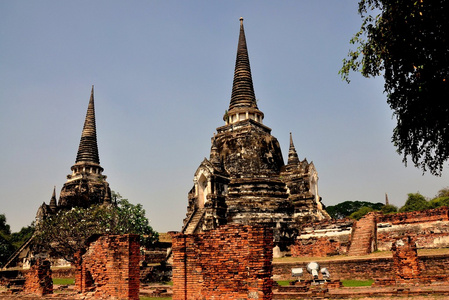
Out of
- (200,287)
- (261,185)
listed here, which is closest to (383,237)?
(261,185)

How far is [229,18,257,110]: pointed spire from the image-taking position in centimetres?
3475

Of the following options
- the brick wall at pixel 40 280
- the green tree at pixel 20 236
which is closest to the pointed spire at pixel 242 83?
the brick wall at pixel 40 280

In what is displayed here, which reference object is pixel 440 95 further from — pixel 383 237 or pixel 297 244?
pixel 297 244

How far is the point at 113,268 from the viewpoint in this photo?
1125cm

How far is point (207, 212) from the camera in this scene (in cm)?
2822

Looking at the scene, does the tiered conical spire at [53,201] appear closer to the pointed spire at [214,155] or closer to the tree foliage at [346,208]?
the pointed spire at [214,155]

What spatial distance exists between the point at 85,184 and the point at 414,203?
3415 centimetres

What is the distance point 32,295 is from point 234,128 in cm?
2108

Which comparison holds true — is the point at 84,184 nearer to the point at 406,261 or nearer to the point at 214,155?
the point at 214,155

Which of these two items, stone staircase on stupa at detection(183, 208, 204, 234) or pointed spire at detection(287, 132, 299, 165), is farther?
pointed spire at detection(287, 132, 299, 165)

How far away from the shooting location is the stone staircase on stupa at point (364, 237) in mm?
22734

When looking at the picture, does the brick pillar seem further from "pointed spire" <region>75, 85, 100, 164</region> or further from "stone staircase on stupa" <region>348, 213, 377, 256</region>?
"pointed spire" <region>75, 85, 100, 164</region>

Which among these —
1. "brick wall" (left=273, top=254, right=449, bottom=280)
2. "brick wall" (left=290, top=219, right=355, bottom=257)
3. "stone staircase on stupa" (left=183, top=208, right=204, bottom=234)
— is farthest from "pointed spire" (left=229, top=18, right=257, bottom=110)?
"brick wall" (left=273, top=254, right=449, bottom=280)

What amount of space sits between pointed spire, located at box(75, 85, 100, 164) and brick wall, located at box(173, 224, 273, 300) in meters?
34.1
